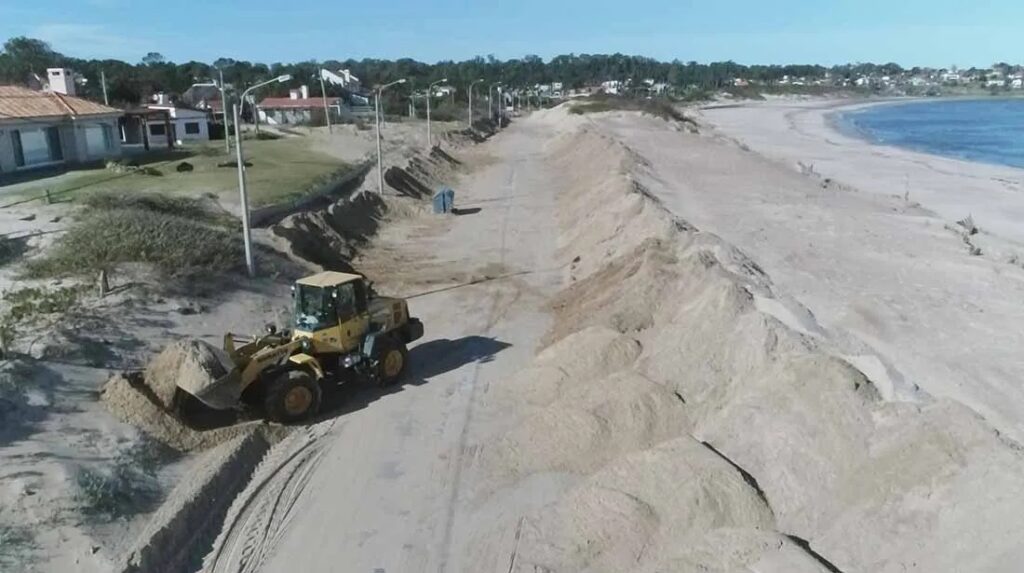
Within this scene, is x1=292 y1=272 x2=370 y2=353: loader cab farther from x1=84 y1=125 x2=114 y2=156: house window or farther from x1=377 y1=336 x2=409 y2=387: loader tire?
x1=84 y1=125 x2=114 y2=156: house window

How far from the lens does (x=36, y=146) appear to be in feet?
129

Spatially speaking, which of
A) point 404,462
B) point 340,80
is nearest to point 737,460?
point 404,462

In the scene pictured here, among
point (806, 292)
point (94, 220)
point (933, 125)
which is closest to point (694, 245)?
point (806, 292)

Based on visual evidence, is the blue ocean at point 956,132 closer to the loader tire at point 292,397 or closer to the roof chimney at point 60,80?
the loader tire at point 292,397

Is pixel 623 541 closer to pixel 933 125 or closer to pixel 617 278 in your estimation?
pixel 617 278

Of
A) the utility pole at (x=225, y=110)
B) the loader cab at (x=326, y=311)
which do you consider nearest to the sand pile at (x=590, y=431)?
the loader cab at (x=326, y=311)

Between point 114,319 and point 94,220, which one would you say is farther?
point 94,220

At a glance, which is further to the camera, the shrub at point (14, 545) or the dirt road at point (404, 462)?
the dirt road at point (404, 462)

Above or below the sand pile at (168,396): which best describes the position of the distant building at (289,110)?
above

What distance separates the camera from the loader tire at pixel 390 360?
17.1 metres

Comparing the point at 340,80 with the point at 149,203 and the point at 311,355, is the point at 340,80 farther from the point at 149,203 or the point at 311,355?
the point at 311,355

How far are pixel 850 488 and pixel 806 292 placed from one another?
29.6ft

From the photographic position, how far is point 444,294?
84.9 ft

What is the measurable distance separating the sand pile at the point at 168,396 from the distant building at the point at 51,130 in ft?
89.4
